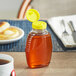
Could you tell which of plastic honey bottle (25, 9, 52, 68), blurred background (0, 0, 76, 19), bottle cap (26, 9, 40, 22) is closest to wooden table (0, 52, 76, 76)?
plastic honey bottle (25, 9, 52, 68)

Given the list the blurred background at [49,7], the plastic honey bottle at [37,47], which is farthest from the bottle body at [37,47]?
the blurred background at [49,7]

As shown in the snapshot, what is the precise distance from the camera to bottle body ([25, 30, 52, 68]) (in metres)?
0.73

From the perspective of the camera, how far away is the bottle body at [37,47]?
0.73m

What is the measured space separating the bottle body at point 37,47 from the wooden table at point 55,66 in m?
0.03

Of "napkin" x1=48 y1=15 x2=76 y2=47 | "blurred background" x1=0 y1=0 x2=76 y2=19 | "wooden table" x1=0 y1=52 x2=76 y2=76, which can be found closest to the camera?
"wooden table" x1=0 y1=52 x2=76 y2=76

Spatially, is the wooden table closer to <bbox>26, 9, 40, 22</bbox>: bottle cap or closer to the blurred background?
<bbox>26, 9, 40, 22</bbox>: bottle cap

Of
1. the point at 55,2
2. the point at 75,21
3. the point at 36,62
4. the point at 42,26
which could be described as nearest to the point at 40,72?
the point at 36,62

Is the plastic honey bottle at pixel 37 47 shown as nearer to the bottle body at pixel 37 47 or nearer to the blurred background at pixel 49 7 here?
the bottle body at pixel 37 47

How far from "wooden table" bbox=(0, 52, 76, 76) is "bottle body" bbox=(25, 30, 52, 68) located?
0.11ft

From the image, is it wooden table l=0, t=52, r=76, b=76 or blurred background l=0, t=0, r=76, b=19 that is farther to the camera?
blurred background l=0, t=0, r=76, b=19

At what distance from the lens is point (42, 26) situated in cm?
71

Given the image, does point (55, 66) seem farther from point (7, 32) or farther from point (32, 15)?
point (7, 32)

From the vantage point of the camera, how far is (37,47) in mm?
726

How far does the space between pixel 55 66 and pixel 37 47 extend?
0.35 feet
